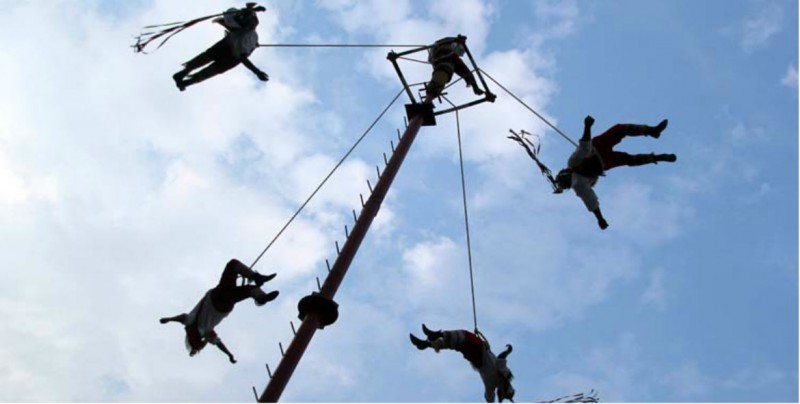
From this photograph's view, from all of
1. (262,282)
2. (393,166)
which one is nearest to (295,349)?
(262,282)

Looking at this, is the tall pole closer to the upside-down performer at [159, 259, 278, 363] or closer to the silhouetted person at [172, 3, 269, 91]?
the upside-down performer at [159, 259, 278, 363]

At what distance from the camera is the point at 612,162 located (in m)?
12.1

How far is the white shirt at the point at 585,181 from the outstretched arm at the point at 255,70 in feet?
15.7

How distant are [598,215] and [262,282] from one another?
17.5 feet

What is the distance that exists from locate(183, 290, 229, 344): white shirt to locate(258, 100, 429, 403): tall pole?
5.55ft

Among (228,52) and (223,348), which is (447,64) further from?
(223,348)

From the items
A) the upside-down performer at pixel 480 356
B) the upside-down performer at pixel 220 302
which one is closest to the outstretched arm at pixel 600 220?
the upside-down performer at pixel 480 356

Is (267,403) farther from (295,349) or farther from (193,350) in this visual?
(193,350)

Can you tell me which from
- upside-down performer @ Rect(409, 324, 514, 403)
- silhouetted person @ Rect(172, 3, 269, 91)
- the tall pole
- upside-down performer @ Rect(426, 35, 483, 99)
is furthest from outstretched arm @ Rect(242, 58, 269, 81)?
upside-down performer @ Rect(409, 324, 514, 403)

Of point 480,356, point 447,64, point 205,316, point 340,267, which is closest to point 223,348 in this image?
point 205,316

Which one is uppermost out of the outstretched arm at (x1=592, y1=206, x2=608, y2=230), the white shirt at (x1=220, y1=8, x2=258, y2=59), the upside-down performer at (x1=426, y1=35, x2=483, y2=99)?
the upside-down performer at (x1=426, y1=35, x2=483, y2=99)

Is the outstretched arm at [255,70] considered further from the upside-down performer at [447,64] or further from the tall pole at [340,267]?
the upside-down performer at [447,64]

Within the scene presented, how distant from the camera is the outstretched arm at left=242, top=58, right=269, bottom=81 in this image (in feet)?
37.7

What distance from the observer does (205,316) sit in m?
9.62
